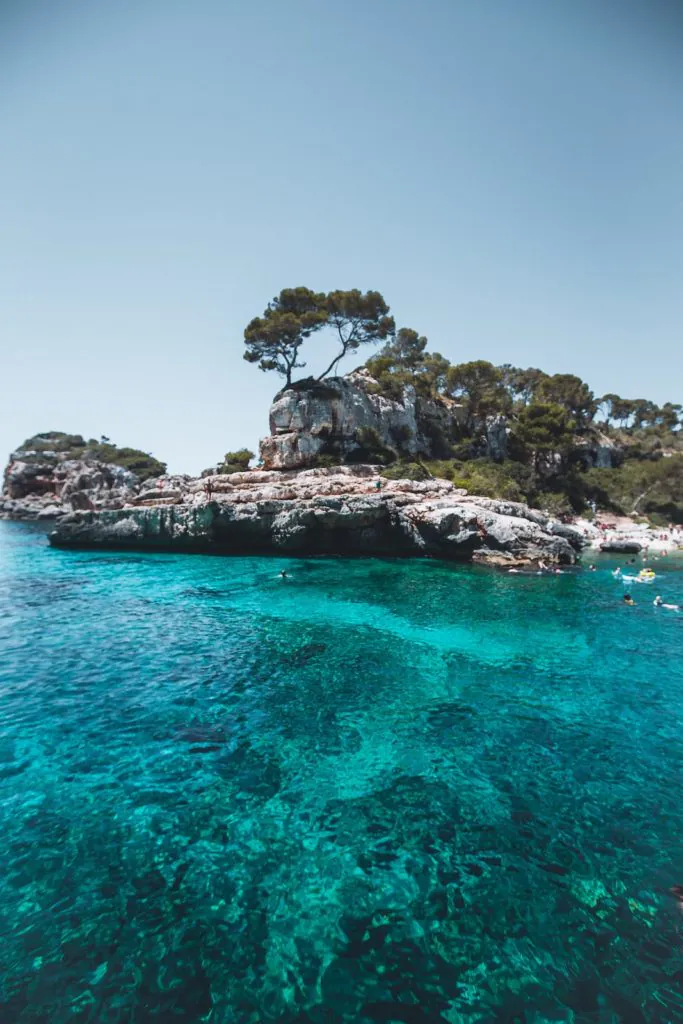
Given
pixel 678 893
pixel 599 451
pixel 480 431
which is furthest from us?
pixel 599 451

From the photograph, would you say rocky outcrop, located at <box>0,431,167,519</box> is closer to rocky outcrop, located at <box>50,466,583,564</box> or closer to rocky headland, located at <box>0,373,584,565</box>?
rocky headland, located at <box>0,373,584,565</box>

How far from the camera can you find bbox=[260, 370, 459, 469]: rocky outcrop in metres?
43.0

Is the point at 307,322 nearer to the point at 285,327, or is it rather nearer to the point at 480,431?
the point at 285,327

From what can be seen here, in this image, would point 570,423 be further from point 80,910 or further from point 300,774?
point 80,910

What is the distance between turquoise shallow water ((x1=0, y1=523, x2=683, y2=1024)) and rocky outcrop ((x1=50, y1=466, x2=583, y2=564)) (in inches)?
611

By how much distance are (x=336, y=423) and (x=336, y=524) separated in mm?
16246

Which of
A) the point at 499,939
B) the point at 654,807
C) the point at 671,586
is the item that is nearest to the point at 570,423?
the point at 671,586

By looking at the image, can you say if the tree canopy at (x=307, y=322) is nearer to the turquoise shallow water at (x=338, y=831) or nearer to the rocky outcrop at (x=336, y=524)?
the rocky outcrop at (x=336, y=524)

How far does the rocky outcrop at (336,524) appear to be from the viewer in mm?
30625

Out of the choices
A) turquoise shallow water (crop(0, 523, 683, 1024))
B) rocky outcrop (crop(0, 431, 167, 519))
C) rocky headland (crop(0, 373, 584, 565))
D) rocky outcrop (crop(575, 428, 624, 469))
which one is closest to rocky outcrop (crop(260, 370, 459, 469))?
rocky headland (crop(0, 373, 584, 565))

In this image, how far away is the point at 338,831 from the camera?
6863 mm

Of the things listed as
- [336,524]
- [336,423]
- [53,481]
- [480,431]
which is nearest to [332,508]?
[336,524]

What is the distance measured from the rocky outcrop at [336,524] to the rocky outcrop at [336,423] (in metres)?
6.14

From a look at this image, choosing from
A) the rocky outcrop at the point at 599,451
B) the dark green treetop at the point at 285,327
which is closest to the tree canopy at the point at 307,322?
the dark green treetop at the point at 285,327
